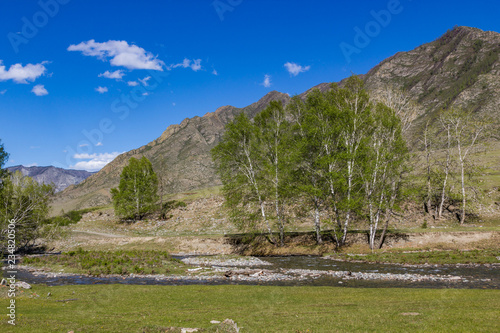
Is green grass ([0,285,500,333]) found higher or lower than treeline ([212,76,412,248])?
lower

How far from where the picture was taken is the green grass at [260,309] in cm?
1132

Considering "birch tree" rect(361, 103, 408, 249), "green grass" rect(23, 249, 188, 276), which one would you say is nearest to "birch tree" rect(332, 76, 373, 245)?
"birch tree" rect(361, 103, 408, 249)

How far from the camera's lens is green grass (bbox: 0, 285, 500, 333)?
11320mm

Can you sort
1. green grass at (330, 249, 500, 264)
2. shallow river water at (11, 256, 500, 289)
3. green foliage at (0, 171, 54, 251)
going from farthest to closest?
green foliage at (0, 171, 54, 251)
green grass at (330, 249, 500, 264)
shallow river water at (11, 256, 500, 289)

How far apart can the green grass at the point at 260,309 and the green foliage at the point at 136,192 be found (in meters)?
57.3

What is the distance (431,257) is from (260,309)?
23.3 meters

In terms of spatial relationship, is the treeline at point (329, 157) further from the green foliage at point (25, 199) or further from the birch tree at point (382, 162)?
the green foliage at point (25, 199)

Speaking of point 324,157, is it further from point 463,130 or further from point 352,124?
point 463,130

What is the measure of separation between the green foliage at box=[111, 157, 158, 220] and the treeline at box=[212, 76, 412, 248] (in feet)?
138

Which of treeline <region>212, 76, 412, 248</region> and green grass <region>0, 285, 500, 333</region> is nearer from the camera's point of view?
green grass <region>0, 285, 500, 333</region>

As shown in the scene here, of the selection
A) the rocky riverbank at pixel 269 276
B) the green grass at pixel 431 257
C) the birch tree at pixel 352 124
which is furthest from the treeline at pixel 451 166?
the rocky riverbank at pixel 269 276

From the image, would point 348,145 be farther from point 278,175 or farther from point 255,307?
point 255,307

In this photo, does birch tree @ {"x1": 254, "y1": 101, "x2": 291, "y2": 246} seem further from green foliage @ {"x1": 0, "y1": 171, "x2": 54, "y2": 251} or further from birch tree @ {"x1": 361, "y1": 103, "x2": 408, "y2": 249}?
green foliage @ {"x1": 0, "y1": 171, "x2": 54, "y2": 251}

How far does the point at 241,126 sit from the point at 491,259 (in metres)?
31.6
